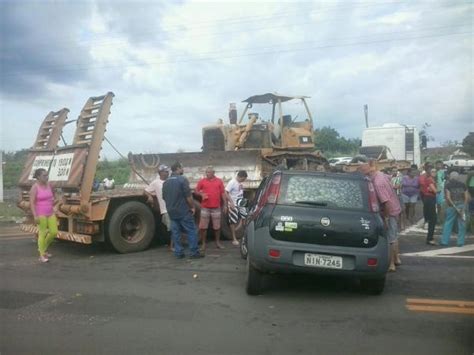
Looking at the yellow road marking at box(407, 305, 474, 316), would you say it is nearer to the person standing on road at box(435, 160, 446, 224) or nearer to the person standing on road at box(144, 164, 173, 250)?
the person standing on road at box(144, 164, 173, 250)

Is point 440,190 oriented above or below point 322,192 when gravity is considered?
below

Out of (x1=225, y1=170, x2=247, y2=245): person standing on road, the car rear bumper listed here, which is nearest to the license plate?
the car rear bumper

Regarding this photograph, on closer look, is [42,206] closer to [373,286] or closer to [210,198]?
[210,198]

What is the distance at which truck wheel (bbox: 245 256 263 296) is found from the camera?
19.6ft

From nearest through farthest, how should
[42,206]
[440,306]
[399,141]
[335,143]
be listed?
[440,306] < [42,206] < [399,141] < [335,143]

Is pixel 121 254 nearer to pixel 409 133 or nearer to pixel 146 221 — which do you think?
pixel 146 221

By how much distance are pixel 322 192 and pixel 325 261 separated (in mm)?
869

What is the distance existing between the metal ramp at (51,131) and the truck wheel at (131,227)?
2.39 metres

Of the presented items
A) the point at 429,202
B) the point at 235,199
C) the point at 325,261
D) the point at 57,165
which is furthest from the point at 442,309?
the point at 57,165

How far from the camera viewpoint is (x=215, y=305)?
5609 millimetres

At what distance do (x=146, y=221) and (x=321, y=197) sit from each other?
4.26 m

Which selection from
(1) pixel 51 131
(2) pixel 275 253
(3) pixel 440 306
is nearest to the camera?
(3) pixel 440 306

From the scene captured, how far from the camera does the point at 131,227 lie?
9.21 metres

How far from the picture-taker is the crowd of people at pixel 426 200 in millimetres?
7383
